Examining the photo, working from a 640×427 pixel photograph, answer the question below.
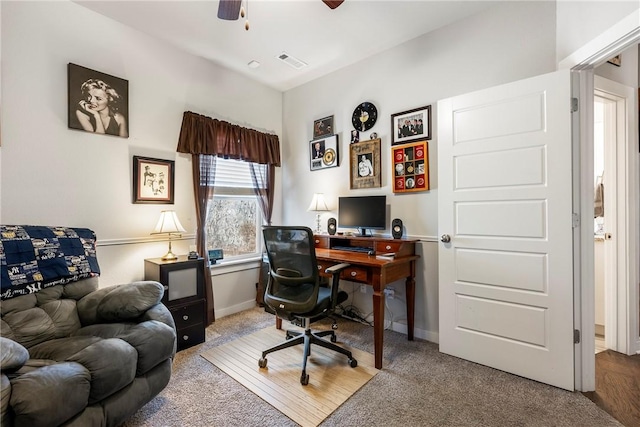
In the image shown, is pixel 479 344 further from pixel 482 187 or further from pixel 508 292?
pixel 482 187

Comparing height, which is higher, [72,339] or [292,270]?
[292,270]

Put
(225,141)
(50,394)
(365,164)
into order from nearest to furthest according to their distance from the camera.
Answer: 1. (50,394)
2. (365,164)
3. (225,141)

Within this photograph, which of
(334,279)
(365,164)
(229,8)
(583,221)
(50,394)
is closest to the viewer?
(50,394)

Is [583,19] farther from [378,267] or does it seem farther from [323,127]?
[323,127]

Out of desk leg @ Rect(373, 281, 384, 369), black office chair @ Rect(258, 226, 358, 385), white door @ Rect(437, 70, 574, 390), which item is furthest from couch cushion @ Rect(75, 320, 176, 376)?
white door @ Rect(437, 70, 574, 390)

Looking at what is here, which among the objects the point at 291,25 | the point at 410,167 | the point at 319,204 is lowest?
the point at 319,204

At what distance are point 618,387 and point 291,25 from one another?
3586 millimetres

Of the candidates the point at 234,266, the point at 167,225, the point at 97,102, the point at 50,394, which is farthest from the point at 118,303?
the point at 97,102

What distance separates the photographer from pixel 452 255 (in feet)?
7.52

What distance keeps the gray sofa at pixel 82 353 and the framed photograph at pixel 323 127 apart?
2355 millimetres

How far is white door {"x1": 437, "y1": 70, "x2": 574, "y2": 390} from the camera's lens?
72.2 inches

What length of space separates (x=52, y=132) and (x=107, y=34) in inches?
38.3

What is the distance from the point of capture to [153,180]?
2.69 m

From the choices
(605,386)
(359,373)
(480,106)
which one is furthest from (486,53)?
(359,373)
